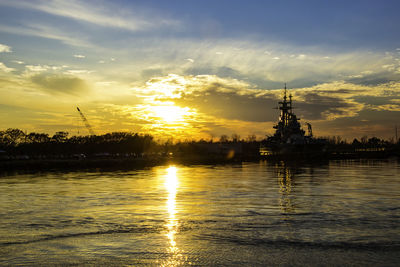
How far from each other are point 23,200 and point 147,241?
795 inches

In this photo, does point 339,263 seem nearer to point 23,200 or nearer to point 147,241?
point 147,241

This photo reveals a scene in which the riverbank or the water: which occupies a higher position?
the water

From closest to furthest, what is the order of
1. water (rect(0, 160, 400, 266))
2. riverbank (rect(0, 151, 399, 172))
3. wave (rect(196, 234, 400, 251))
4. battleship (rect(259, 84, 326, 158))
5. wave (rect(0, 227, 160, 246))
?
water (rect(0, 160, 400, 266)) → wave (rect(196, 234, 400, 251)) → wave (rect(0, 227, 160, 246)) → riverbank (rect(0, 151, 399, 172)) → battleship (rect(259, 84, 326, 158))

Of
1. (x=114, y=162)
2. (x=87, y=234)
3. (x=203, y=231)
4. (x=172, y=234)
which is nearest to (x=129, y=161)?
(x=114, y=162)

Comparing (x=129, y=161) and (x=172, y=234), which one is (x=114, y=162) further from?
(x=172, y=234)

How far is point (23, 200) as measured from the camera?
33.1 meters

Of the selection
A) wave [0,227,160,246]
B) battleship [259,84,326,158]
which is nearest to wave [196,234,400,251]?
wave [0,227,160,246]

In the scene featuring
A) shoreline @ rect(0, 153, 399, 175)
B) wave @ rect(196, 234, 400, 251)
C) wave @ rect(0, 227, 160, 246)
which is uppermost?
wave @ rect(196, 234, 400, 251)

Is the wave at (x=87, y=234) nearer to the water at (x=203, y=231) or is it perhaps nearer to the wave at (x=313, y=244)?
the water at (x=203, y=231)

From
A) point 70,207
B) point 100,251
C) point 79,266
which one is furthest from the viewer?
point 70,207

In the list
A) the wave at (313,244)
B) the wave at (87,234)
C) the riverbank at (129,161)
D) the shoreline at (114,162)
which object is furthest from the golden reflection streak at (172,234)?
the riverbank at (129,161)

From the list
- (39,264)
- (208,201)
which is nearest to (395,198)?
(208,201)

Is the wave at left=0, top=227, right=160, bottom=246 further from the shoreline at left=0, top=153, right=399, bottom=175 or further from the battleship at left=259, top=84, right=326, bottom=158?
the battleship at left=259, top=84, right=326, bottom=158

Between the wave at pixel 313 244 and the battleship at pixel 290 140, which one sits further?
the battleship at pixel 290 140
